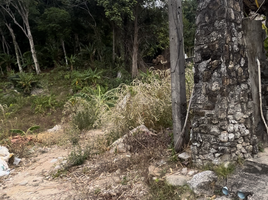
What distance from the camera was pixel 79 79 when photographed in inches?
432

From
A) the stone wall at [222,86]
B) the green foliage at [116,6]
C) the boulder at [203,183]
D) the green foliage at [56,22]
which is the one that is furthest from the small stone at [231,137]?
the green foliage at [56,22]

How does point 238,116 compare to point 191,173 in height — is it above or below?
above

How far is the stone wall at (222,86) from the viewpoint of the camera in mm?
2223

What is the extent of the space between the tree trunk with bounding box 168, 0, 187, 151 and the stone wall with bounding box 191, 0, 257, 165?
509 mm

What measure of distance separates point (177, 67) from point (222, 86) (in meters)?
0.81

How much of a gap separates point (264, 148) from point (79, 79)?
9.53 meters

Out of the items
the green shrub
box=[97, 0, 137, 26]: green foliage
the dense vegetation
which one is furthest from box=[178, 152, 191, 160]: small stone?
box=[97, 0, 137, 26]: green foliage

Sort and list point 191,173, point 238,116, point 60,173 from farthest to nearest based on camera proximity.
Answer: point 60,173
point 191,173
point 238,116

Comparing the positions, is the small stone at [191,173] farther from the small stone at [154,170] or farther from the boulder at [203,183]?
the small stone at [154,170]

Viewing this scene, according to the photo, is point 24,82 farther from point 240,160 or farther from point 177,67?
point 240,160

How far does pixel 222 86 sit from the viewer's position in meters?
2.23

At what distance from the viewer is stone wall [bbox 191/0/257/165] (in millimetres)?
2223

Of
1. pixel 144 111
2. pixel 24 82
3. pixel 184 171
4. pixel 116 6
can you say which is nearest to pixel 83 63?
pixel 24 82

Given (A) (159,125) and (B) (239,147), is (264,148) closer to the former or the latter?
(B) (239,147)
